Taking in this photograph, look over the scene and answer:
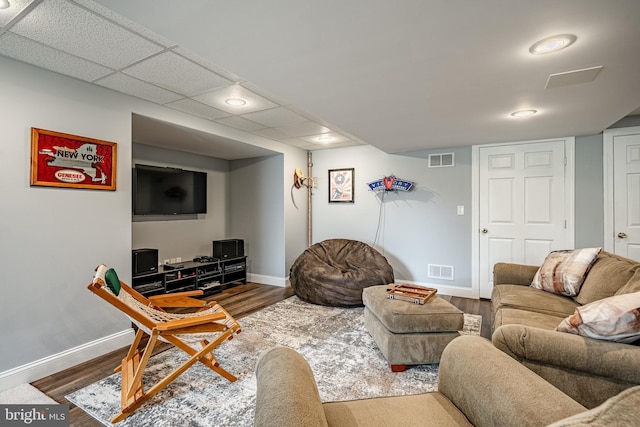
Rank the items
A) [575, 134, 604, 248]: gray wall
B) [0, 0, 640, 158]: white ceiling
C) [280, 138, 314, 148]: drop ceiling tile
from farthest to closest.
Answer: [280, 138, 314, 148]: drop ceiling tile, [575, 134, 604, 248]: gray wall, [0, 0, 640, 158]: white ceiling

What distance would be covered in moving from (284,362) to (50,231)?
239 cm

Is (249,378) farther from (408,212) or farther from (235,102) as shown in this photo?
(408,212)

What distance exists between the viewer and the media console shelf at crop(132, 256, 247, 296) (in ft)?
12.3

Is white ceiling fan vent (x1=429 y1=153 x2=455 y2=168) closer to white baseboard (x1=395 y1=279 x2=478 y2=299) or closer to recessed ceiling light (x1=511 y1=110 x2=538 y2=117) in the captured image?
recessed ceiling light (x1=511 y1=110 x2=538 y2=117)

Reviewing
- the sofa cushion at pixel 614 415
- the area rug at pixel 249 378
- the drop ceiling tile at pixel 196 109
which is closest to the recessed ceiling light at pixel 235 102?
the drop ceiling tile at pixel 196 109

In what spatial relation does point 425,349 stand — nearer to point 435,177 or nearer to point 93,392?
point 93,392

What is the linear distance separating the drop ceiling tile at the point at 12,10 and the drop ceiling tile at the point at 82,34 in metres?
0.04

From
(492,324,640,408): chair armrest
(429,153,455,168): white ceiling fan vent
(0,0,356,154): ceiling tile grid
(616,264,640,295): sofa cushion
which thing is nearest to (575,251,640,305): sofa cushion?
(616,264,640,295): sofa cushion

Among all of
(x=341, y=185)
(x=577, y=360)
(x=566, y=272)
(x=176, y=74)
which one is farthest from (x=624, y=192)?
(x=176, y=74)

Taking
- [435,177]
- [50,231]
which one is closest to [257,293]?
[50,231]

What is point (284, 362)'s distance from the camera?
112 cm

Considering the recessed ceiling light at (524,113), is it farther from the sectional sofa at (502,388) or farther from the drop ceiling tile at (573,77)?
the sectional sofa at (502,388)

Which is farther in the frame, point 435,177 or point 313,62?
point 435,177

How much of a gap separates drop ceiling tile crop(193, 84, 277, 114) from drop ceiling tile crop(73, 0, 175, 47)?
80 cm
